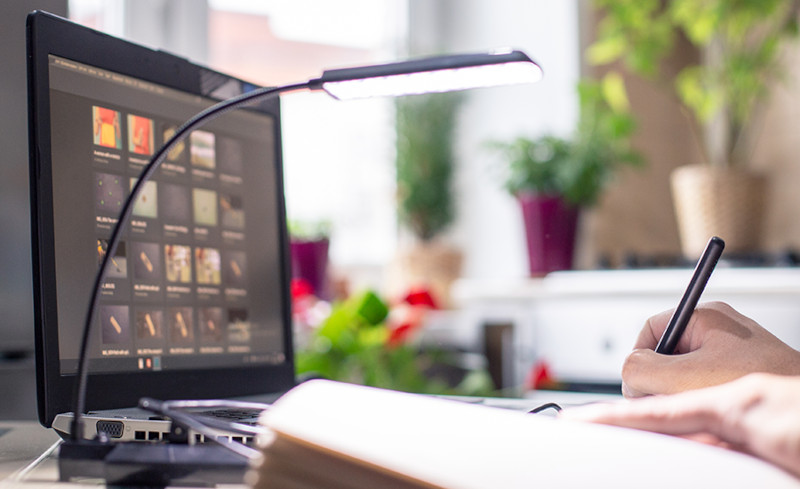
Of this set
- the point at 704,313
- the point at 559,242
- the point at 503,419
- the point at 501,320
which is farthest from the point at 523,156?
the point at 503,419

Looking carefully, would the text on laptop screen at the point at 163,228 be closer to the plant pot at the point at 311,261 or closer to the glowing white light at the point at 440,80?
the glowing white light at the point at 440,80

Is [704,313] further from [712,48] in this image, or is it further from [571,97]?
[712,48]

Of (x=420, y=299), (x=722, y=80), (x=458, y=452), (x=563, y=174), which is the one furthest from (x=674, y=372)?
(x=722, y=80)

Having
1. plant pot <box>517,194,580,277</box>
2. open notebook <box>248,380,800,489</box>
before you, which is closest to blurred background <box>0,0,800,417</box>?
plant pot <box>517,194,580,277</box>

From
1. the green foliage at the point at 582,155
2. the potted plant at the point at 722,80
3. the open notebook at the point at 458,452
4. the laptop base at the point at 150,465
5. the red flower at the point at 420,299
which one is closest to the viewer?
the open notebook at the point at 458,452

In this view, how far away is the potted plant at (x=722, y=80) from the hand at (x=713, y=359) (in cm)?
159

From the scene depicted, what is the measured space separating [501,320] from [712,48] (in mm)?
1167

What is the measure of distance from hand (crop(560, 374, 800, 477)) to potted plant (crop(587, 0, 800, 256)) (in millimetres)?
1780

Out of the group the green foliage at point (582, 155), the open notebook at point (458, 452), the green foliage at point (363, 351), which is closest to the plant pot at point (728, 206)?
the green foliage at point (582, 155)

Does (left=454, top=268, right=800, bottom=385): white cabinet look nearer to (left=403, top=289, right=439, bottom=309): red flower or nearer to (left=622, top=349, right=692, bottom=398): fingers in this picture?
(left=403, top=289, right=439, bottom=309): red flower

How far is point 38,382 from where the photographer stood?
613 mm

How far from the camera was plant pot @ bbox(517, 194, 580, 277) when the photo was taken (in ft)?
7.39

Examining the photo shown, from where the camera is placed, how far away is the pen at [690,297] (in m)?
0.59

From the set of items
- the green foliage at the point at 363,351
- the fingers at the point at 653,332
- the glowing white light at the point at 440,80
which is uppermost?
the glowing white light at the point at 440,80
